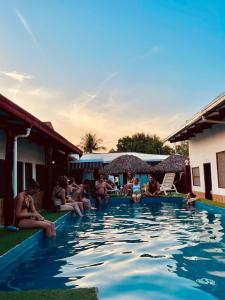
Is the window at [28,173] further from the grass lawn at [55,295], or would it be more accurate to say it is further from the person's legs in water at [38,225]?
the grass lawn at [55,295]

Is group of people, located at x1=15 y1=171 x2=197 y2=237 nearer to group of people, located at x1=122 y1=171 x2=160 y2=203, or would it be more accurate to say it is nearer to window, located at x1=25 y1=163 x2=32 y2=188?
group of people, located at x1=122 y1=171 x2=160 y2=203

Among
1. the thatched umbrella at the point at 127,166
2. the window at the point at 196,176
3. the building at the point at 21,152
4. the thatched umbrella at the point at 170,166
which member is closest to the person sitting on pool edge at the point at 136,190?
Result: the window at the point at 196,176

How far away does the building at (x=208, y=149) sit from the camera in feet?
41.5

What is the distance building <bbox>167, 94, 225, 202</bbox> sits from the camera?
12664 millimetres

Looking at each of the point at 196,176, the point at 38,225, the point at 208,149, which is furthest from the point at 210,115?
the point at 196,176

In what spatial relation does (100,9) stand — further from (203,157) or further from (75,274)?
(75,274)

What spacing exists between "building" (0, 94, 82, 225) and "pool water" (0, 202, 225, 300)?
1900 mm

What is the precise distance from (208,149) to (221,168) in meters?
1.81

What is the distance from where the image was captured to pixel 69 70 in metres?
16.8

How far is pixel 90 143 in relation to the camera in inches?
2527

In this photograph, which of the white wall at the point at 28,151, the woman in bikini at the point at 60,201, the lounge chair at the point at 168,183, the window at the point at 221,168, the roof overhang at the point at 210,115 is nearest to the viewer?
the white wall at the point at 28,151

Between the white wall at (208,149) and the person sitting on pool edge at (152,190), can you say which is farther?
the person sitting on pool edge at (152,190)

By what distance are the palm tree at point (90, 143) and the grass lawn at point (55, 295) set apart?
60.2m

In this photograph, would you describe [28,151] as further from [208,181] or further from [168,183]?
[168,183]
